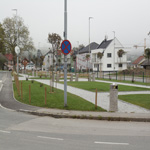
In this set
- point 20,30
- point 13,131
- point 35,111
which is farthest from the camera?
point 20,30

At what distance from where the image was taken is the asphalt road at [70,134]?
5.86 metres

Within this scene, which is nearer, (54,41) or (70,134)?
(70,134)

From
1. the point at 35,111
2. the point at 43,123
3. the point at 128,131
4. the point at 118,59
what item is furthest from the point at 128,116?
the point at 118,59

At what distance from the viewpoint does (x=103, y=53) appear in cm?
7119

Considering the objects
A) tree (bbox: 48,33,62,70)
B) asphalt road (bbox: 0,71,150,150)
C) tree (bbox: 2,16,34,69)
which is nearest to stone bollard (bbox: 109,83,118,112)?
asphalt road (bbox: 0,71,150,150)

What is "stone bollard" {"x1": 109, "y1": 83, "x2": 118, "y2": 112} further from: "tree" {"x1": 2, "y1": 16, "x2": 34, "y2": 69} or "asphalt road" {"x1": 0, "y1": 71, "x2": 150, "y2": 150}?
"tree" {"x1": 2, "y1": 16, "x2": 34, "y2": 69}

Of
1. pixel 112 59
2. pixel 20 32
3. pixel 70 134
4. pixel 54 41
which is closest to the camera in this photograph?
pixel 70 134

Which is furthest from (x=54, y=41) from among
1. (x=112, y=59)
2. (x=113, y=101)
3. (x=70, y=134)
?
(x=70, y=134)

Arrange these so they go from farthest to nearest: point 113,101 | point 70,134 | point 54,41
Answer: point 54,41 → point 113,101 → point 70,134

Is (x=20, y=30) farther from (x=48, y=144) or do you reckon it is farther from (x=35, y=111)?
(x=48, y=144)

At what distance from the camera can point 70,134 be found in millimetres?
7113

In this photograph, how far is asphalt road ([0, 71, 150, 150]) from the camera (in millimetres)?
5859

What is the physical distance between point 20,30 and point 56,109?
56.5 m

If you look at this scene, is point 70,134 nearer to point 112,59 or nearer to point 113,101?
point 113,101
